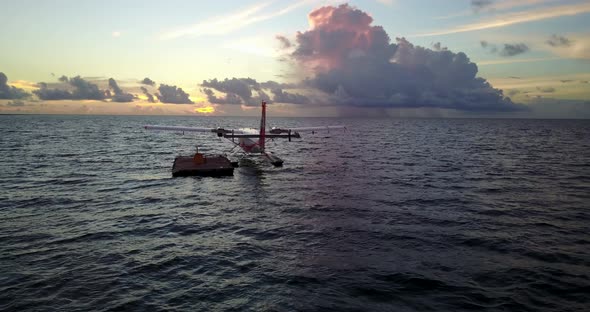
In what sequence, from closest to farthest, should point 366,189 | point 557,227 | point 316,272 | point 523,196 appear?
point 316,272 < point 557,227 < point 523,196 < point 366,189

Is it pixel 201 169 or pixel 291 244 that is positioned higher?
pixel 201 169

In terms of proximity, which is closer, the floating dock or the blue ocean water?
the blue ocean water

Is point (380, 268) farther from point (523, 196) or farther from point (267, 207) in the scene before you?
point (523, 196)

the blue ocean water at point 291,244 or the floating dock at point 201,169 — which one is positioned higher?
the floating dock at point 201,169

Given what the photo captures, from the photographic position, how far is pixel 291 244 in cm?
1658

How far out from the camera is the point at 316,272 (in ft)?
44.5

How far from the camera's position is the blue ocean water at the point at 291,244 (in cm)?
1170

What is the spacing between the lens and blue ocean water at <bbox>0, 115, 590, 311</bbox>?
461 inches

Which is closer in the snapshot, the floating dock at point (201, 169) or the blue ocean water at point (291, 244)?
the blue ocean water at point (291, 244)

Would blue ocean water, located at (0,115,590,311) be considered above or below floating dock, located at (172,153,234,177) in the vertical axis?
below

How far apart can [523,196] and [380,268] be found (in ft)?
64.1

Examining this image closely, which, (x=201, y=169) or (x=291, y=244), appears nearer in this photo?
(x=291, y=244)

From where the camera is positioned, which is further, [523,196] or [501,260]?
[523,196]

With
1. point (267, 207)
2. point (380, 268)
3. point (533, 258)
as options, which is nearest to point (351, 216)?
point (267, 207)
